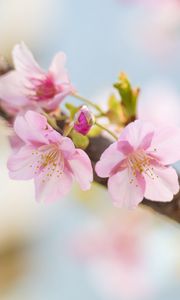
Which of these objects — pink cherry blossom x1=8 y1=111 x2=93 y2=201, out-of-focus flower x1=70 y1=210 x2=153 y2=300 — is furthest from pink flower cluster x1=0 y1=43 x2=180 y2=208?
out-of-focus flower x1=70 y1=210 x2=153 y2=300

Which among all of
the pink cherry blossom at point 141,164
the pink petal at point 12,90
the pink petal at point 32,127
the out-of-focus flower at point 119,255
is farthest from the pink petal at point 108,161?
the out-of-focus flower at point 119,255

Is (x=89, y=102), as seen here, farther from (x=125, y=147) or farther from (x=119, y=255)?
(x=119, y=255)

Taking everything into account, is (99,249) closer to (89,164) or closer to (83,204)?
(83,204)

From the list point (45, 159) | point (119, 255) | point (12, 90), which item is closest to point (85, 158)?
point (45, 159)

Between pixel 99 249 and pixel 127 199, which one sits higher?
pixel 127 199

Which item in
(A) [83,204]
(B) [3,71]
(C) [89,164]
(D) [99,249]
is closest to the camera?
(C) [89,164]

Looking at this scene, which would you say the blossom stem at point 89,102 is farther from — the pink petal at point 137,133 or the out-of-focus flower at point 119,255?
the out-of-focus flower at point 119,255

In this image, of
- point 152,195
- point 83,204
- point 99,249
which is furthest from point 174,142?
point 99,249
